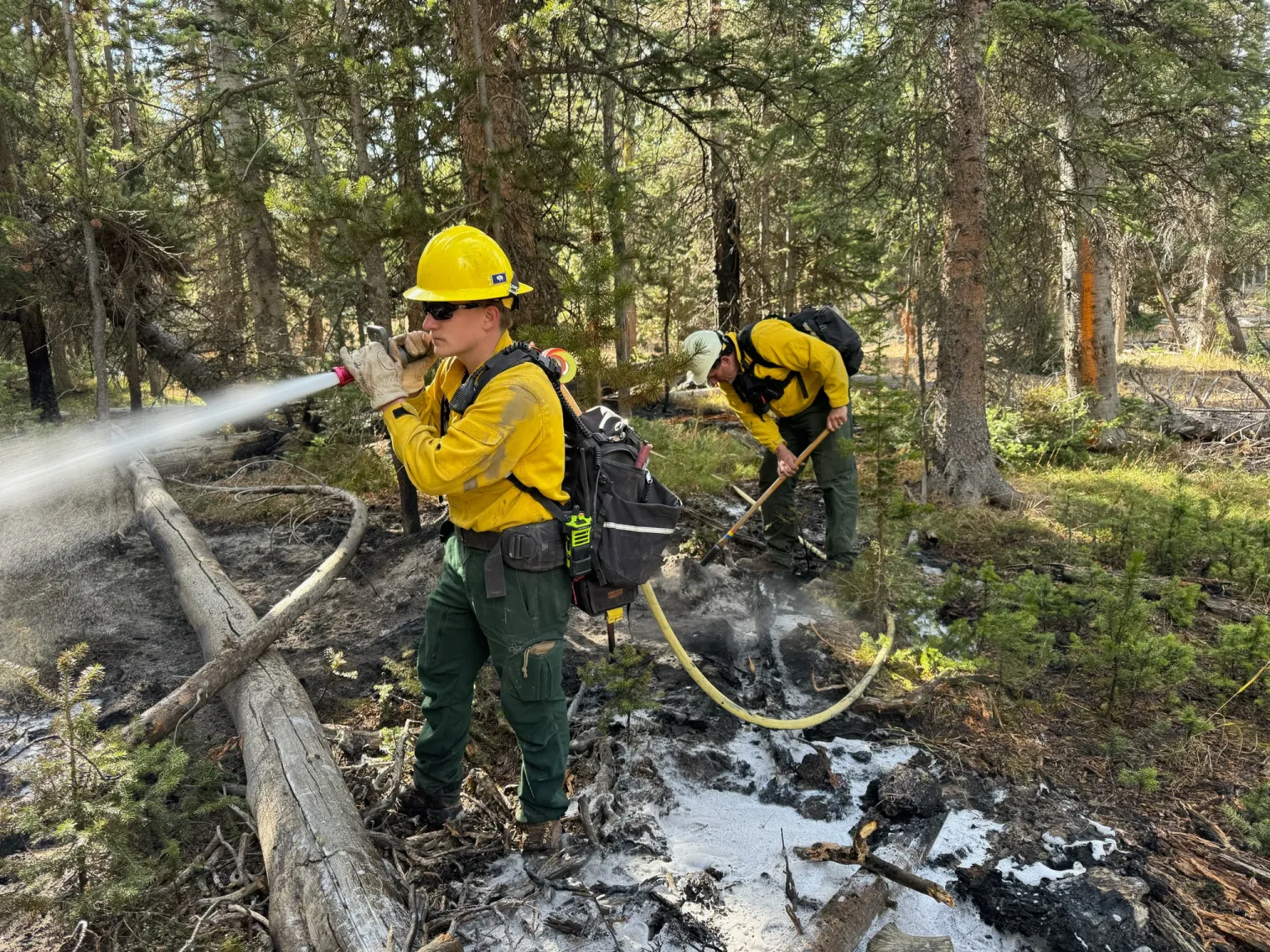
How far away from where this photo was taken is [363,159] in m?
5.68

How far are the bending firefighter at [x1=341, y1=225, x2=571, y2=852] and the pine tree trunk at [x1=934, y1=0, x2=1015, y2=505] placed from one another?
601cm

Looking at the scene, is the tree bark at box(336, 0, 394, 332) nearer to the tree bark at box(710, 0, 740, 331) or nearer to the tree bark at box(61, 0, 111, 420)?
the tree bark at box(710, 0, 740, 331)

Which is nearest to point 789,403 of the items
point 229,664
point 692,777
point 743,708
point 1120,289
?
point 743,708

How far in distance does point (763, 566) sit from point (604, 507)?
152 inches

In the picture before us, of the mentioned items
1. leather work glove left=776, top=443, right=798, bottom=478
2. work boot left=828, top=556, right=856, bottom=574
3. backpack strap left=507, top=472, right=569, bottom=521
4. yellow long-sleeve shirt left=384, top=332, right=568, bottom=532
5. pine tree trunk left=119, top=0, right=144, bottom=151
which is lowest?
work boot left=828, top=556, right=856, bottom=574

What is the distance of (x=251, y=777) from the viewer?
329 centimetres

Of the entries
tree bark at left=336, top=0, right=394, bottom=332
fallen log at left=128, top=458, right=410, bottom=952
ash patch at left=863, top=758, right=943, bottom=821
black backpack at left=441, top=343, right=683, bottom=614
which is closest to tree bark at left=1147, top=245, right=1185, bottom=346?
tree bark at left=336, top=0, right=394, bottom=332

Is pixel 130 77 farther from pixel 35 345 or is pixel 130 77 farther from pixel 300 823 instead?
pixel 300 823

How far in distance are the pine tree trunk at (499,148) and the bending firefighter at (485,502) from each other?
2865 mm

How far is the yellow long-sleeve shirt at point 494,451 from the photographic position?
8.75 feet

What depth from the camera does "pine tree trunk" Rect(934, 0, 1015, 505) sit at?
700 centimetres

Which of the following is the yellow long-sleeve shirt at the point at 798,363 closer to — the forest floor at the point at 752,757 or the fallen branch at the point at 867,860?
the forest floor at the point at 752,757

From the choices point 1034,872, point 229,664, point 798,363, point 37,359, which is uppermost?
point 37,359

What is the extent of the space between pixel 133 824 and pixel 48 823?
368mm
